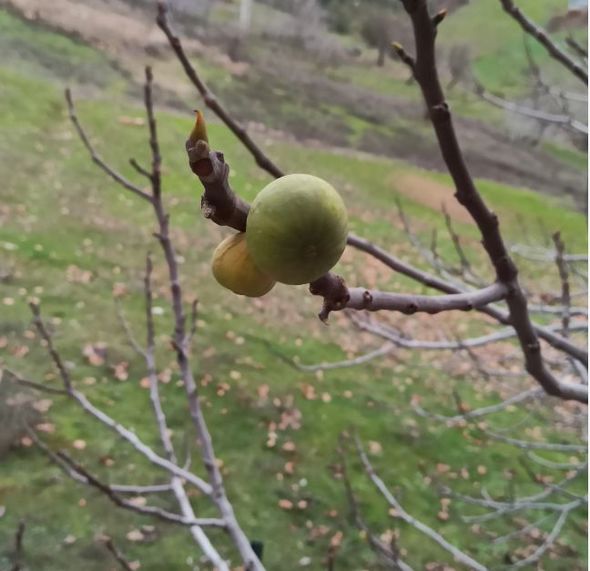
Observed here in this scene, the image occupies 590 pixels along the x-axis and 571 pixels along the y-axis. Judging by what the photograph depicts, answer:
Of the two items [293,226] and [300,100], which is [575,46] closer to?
[293,226]

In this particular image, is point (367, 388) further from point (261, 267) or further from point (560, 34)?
point (261, 267)

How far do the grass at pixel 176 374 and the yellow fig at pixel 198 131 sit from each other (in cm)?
147

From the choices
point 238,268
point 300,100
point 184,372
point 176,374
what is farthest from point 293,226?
point 300,100

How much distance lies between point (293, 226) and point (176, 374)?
188 centimetres

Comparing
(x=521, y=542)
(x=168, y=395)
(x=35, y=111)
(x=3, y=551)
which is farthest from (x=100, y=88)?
(x=521, y=542)

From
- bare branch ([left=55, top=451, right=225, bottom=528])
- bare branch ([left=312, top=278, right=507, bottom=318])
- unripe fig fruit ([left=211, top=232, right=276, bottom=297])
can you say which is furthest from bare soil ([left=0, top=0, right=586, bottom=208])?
unripe fig fruit ([left=211, top=232, right=276, bottom=297])

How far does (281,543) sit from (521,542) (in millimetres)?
681

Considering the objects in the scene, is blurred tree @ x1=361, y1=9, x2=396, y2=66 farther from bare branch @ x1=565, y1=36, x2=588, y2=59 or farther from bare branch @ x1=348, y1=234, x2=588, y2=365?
bare branch @ x1=348, y1=234, x2=588, y2=365

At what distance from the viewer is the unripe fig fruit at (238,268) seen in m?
0.23

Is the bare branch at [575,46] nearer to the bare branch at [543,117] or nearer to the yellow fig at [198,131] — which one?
the bare branch at [543,117]

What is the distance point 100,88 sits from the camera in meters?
2.74

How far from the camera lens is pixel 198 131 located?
189 millimetres

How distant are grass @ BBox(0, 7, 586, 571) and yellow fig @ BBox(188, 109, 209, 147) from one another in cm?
147

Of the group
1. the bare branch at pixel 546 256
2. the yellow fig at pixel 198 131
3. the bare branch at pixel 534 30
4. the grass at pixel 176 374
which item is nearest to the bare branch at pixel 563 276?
the bare branch at pixel 534 30
